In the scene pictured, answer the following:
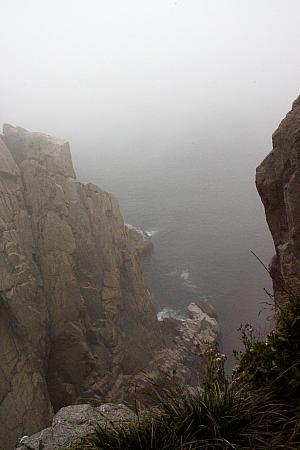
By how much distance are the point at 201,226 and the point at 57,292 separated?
48487mm

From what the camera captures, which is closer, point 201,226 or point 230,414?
point 230,414

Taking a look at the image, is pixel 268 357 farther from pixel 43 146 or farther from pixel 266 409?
pixel 43 146

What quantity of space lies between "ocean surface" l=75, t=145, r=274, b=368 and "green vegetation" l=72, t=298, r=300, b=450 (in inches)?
1504

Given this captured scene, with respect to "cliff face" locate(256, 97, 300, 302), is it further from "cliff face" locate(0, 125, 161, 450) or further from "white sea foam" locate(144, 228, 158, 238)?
"white sea foam" locate(144, 228, 158, 238)

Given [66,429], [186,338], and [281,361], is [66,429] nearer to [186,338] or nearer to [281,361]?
[281,361]

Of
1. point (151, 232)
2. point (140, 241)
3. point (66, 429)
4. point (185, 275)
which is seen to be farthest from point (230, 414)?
point (151, 232)

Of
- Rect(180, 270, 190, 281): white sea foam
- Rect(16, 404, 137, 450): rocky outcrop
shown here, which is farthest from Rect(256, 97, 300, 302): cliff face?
Rect(180, 270, 190, 281): white sea foam

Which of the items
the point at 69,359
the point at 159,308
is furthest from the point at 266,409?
the point at 159,308

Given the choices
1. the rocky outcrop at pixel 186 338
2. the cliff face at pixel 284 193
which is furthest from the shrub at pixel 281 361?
the rocky outcrop at pixel 186 338

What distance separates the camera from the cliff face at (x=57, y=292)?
30.1 metres

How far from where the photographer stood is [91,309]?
39.7 metres

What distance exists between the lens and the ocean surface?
194 feet

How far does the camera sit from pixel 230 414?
4801 millimetres

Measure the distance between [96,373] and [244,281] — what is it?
33.0m
